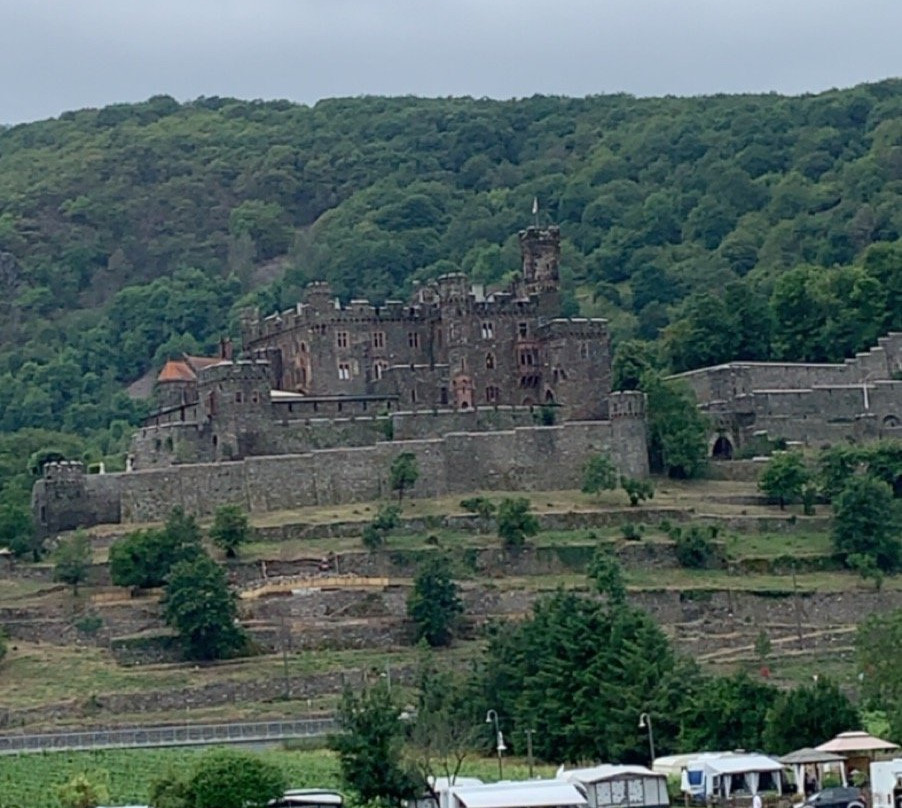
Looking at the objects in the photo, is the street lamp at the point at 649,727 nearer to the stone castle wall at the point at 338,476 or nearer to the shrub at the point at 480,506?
the shrub at the point at 480,506

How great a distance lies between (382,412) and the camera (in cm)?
9969

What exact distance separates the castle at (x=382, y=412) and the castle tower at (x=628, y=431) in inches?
1.8

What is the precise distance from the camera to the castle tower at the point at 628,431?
97.8 m

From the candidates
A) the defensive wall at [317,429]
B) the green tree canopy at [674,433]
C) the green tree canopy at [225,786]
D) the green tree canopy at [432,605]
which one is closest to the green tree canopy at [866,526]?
the green tree canopy at [674,433]

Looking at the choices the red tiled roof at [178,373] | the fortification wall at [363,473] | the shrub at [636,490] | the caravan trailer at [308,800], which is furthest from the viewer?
the red tiled roof at [178,373]

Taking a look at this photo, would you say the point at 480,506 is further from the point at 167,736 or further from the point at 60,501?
the point at 167,736

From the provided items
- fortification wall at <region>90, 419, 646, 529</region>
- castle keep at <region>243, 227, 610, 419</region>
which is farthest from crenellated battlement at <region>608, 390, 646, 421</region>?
castle keep at <region>243, 227, 610, 419</region>

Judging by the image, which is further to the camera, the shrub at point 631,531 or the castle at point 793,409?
the castle at point 793,409

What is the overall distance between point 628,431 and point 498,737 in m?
26.1

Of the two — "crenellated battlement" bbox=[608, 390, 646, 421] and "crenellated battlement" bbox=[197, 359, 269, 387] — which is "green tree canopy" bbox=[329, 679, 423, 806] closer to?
"crenellated battlement" bbox=[197, 359, 269, 387]

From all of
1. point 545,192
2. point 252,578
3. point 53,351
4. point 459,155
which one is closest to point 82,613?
point 252,578

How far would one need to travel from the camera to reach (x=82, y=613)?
89.1 metres

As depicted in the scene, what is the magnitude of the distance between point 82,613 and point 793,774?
29944 millimetres

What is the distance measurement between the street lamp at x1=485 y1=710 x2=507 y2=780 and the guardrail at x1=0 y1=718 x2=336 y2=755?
3.95 metres
